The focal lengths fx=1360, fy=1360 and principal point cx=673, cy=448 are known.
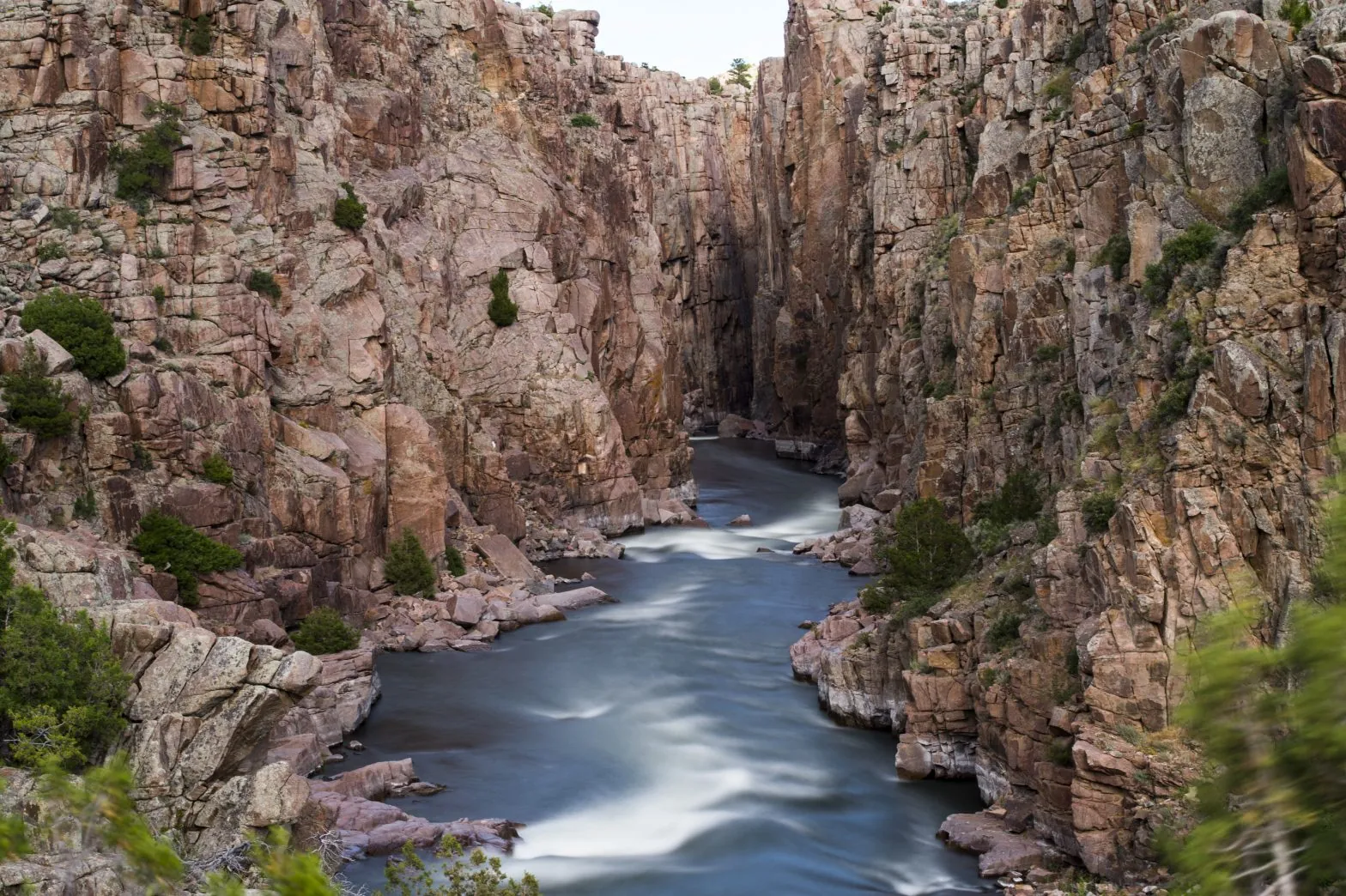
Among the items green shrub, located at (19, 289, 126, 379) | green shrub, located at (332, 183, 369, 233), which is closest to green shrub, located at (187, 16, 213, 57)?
green shrub, located at (332, 183, 369, 233)

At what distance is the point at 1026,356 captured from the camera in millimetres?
50719

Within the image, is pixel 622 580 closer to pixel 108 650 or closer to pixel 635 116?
pixel 108 650

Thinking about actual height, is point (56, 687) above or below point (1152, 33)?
below

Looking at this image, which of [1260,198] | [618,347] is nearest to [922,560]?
[1260,198]

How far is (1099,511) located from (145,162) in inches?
1546

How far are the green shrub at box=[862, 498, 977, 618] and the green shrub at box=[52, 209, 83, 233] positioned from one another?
32441 millimetres

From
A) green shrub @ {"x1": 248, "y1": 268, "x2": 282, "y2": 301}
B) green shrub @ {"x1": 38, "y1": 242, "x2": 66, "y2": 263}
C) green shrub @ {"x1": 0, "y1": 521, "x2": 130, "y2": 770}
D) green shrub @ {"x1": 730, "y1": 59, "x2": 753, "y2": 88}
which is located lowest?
green shrub @ {"x1": 0, "y1": 521, "x2": 130, "y2": 770}

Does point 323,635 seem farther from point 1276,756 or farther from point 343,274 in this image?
point 1276,756

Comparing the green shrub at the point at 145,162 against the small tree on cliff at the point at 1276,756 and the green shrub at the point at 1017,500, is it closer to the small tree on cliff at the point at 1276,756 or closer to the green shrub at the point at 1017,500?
the green shrub at the point at 1017,500

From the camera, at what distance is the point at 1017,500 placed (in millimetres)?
46125

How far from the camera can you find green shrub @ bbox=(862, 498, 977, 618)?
44719 millimetres

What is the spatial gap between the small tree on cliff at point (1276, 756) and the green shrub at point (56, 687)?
2400 cm

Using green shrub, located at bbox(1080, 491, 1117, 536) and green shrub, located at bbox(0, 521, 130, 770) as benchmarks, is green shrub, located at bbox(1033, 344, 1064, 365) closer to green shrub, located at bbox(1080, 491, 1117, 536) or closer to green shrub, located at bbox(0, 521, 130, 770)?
green shrub, located at bbox(1080, 491, 1117, 536)

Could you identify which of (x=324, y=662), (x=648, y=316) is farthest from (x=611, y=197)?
(x=324, y=662)
